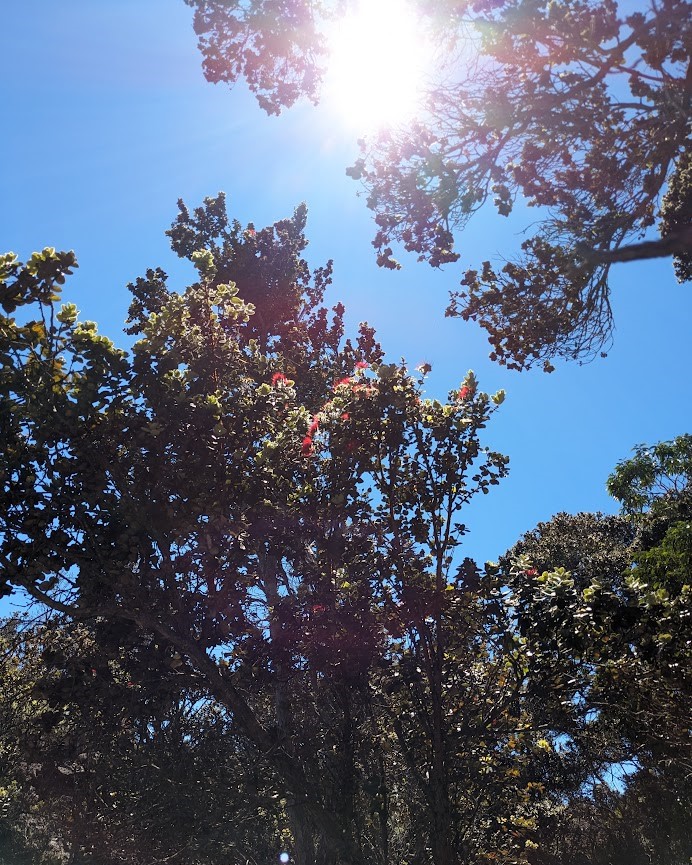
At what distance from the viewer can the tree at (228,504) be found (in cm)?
689

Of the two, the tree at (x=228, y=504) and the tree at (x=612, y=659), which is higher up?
the tree at (x=228, y=504)

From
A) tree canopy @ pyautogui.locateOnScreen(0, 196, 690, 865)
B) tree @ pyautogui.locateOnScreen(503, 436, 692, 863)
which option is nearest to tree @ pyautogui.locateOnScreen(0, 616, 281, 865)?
tree canopy @ pyautogui.locateOnScreen(0, 196, 690, 865)

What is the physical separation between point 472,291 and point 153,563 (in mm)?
5215

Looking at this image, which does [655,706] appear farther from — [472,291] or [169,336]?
[169,336]

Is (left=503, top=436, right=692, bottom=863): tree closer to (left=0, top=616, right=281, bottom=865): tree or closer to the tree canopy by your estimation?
the tree canopy

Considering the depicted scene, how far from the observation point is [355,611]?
281 inches

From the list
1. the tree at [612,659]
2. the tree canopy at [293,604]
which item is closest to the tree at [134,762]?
the tree canopy at [293,604]

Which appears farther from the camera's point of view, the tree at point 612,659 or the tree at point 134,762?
the tree at point 134,762

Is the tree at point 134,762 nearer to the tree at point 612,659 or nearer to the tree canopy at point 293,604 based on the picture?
the tree canopy at point 293,604

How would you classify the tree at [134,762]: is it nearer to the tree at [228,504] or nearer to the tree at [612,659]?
the tree at [228,504]

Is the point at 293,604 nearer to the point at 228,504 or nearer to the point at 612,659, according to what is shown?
the point at 228,504

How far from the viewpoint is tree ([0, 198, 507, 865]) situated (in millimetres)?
6895

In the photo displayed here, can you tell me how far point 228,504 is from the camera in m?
7.38

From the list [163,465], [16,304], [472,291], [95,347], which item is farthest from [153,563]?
[472,291]
